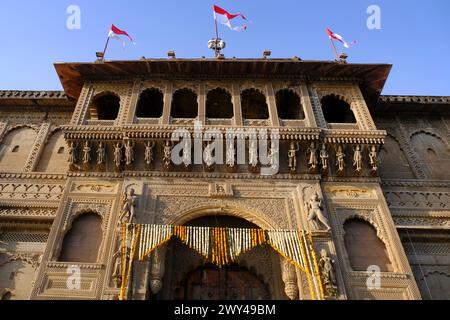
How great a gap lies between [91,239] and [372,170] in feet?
25.9

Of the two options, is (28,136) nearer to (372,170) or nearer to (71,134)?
(71,134)

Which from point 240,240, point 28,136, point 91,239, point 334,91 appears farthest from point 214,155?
point 28,136

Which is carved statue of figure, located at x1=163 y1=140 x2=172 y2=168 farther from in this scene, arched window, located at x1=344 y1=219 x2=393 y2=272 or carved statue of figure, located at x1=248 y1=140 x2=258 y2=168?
arched window, located at x1=344 y1=219 x2=393 y2=272

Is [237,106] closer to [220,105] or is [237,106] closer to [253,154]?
[220,105]

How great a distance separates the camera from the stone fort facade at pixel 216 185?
10133 millimetres

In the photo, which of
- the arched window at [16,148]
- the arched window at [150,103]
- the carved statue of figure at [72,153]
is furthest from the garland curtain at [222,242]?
the arched window at [16,148]

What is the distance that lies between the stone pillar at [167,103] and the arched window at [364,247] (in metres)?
5.95

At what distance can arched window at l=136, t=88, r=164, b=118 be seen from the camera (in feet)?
44.2

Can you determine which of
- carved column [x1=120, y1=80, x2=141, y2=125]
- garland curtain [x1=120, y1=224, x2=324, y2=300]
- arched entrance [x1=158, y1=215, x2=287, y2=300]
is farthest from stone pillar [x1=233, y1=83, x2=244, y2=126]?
garland curtain [x1=120, y1=224, x2=324, y2=300]

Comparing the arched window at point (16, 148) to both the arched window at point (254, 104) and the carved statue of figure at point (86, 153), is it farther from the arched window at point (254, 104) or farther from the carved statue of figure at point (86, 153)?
the arched window at point (254, 104)

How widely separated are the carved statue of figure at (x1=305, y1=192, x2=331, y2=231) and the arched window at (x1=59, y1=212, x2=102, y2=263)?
5.45m

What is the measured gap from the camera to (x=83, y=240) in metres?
10.4

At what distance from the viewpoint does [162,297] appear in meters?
10.2

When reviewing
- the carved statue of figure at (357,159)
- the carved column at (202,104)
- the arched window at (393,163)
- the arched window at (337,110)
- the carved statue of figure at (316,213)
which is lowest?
the carved statue of figure at (316,213)
